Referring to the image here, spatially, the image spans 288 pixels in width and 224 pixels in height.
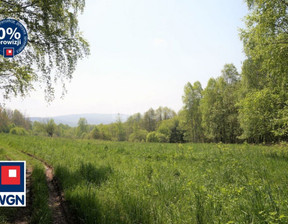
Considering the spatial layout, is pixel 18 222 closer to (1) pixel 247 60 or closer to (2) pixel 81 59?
(2) pixel 81 59

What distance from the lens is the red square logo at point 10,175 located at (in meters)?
6.00

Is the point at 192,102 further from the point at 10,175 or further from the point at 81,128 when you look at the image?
the point at 81,128

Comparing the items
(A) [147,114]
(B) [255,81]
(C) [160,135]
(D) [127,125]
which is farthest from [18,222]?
(D) [127,125]

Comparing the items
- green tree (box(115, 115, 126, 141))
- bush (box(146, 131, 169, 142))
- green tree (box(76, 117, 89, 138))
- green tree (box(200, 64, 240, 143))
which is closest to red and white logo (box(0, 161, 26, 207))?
green tree (box(200, 64, 240, 143))

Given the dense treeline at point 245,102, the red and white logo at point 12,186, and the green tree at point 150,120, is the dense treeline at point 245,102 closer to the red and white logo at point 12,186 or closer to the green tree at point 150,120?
the green tree at point 150,120

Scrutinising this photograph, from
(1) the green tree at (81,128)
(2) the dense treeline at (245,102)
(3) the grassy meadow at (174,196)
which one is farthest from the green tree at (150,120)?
(3) the grassy meadow at (174,196)

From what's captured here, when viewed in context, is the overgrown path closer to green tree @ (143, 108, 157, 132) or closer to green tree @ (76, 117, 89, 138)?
green tree @ (143, 108, 157, 132)

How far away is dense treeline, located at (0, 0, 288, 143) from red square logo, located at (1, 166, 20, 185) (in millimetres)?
4940

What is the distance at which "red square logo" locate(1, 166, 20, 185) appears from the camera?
19.7 feet

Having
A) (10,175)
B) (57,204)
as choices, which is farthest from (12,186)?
(57,204)

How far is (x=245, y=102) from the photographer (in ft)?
39.5

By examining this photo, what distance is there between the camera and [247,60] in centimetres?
2612

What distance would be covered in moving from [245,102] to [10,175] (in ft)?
44.5

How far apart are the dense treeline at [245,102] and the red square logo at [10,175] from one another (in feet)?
16.2
